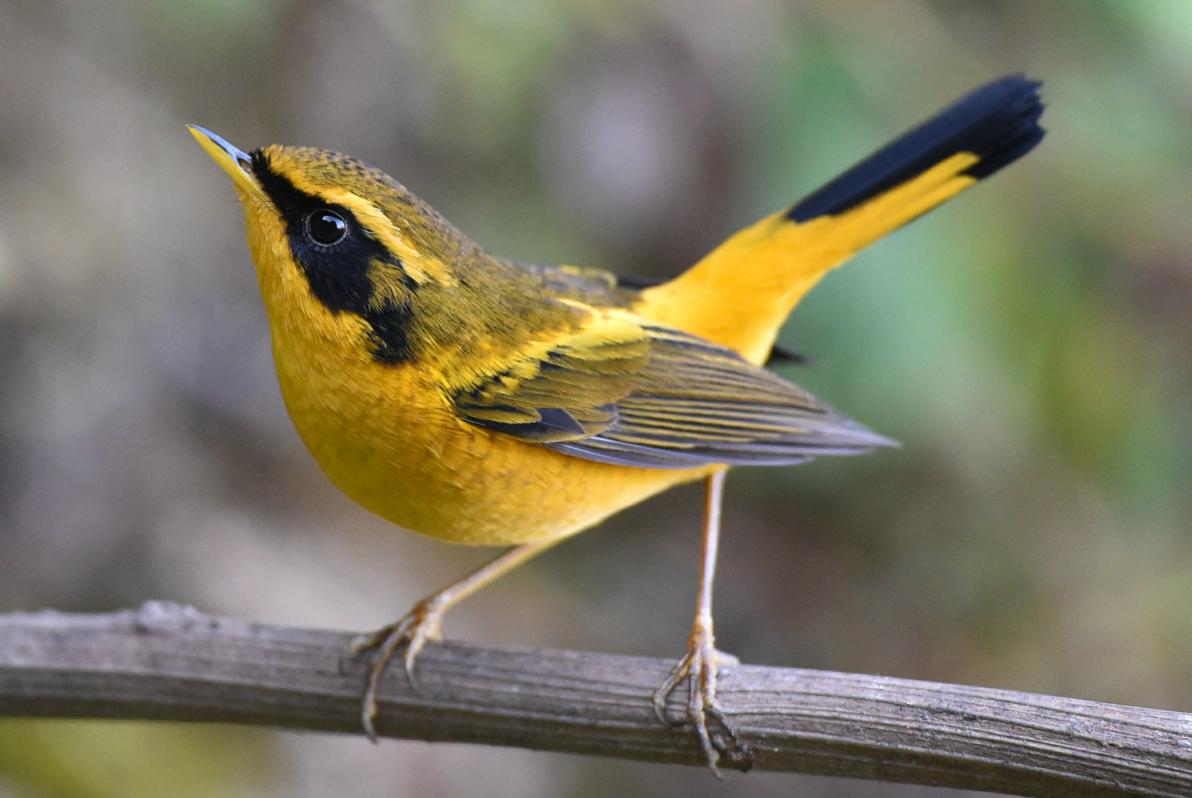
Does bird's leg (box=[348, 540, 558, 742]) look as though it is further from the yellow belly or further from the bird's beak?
the bird's beak

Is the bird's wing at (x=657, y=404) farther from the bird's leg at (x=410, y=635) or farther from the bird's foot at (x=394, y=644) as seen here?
the bird's foot at (x=394, y=644)

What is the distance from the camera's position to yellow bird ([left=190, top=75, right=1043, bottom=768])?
299 centimetres

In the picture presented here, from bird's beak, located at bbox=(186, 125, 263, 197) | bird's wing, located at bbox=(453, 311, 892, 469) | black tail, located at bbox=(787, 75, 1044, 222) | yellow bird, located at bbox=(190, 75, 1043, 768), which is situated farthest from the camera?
black tail, located at bbox=(787, 75, 1044, 222)

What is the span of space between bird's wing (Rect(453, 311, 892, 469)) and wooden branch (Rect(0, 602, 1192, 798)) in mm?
605

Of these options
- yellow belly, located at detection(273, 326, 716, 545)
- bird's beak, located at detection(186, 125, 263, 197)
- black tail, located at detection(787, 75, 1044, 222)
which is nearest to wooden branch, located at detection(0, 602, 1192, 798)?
yellow belly, located at detection(273, 326, 716, 545)

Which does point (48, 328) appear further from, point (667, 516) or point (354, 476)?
point (667, 516)

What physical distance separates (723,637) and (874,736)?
386 cm

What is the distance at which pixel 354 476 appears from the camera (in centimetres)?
311

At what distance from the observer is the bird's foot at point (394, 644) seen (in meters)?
3.46

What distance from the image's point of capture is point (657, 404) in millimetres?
3709

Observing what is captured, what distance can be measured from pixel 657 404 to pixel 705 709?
38.8 inches

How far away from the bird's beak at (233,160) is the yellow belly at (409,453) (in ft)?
1.18

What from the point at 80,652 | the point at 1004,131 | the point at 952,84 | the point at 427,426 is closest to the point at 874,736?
the point at 427,426

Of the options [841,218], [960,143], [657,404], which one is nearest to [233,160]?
[657,404]
